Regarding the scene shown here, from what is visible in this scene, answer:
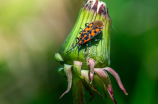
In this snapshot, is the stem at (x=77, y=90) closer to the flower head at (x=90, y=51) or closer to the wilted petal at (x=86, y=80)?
the flower head at (x=90, y=51)

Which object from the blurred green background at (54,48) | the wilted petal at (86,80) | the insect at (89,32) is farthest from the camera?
the blurred green background at (54,48)

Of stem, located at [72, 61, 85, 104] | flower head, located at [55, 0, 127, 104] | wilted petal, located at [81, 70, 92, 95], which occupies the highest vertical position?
flower head, located at [55, 0, 127, 104]

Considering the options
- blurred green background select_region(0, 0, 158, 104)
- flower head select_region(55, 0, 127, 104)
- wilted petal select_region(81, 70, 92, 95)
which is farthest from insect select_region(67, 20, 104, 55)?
blurred green background select_region(0, 0, 158, 104)

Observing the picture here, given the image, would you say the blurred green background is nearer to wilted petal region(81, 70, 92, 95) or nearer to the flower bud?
the flower bud

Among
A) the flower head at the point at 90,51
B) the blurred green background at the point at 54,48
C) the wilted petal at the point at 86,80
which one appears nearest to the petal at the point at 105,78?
the flower head at the point at 90,51

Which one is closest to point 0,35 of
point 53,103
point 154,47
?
point 53,103

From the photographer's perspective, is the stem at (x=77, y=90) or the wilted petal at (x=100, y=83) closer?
the wilted petal at (x=100, y=83)
